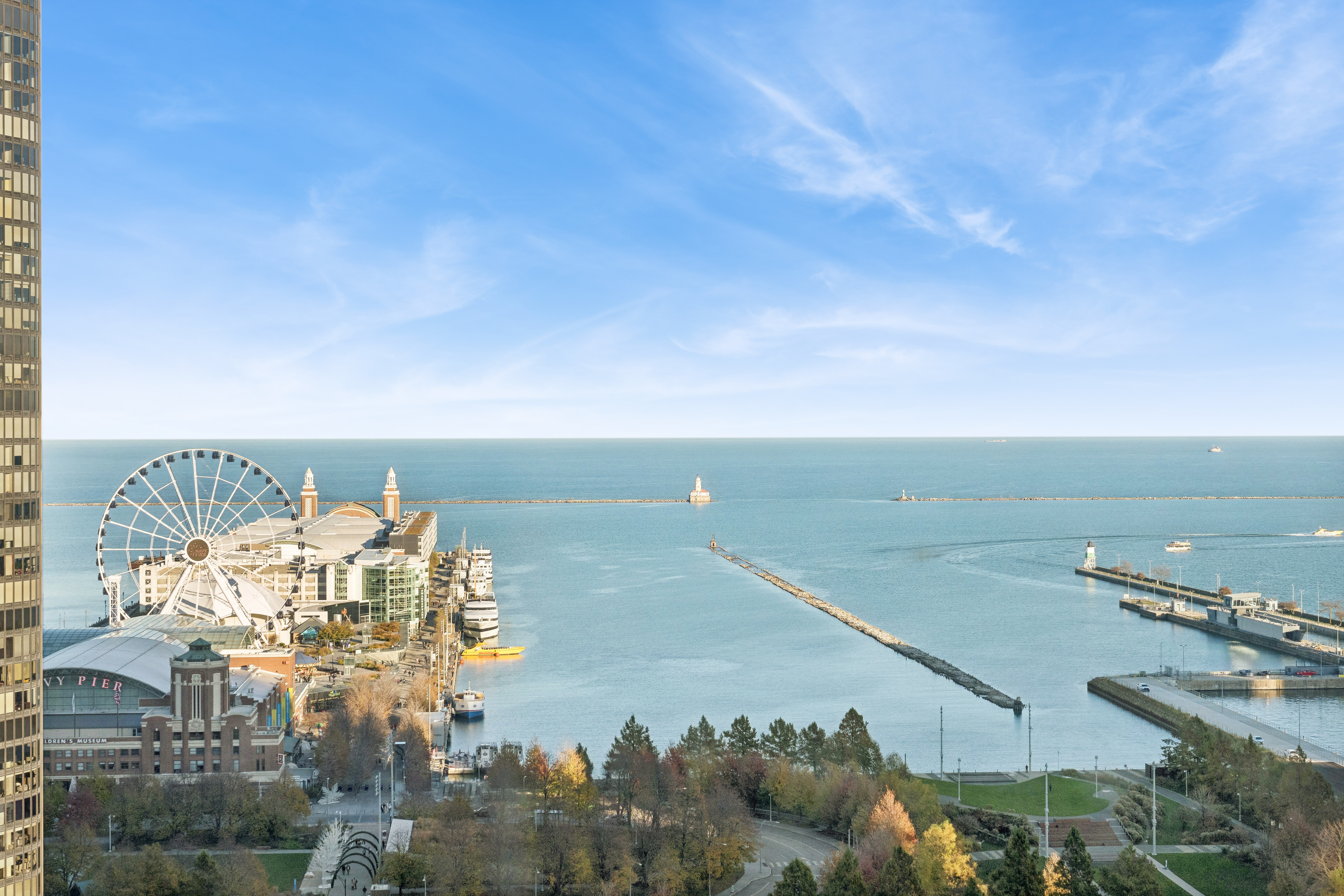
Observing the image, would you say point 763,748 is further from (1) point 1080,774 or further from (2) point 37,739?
(2) point 37,739

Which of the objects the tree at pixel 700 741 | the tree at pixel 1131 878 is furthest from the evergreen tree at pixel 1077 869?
the tree at pixel 700 741

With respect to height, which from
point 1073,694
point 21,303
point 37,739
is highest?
point 21,303

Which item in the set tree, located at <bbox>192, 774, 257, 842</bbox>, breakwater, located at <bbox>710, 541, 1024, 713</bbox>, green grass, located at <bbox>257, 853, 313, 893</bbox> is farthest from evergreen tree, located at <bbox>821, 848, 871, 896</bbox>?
breakwater, located at <bbox>710, 541, 1024, 713</bbox>

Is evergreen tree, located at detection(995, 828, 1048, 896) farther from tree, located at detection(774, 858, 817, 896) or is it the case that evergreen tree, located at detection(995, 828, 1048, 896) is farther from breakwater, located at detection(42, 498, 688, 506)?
breakwater, located at detection(42, 498, 688, 506)

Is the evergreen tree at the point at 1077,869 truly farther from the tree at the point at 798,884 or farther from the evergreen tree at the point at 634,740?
the evergreen tree at the point at 634,740

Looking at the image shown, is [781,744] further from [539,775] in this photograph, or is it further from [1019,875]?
[1019,875]

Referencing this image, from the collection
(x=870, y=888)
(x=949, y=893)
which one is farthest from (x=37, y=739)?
(x=949, y=893)
